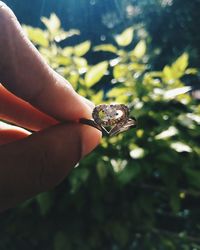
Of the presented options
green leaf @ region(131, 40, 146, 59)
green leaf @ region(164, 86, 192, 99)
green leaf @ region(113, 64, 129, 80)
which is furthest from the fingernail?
green leaf @ region(131, 40, 146, 59)

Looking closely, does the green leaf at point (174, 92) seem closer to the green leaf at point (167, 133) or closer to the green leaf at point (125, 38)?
the green leaf at point (167, 133)

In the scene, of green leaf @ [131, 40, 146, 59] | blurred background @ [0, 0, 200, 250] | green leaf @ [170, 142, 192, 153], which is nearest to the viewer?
green leaf @ [170, 142, 192, 153]

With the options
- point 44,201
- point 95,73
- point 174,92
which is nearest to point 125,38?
point 95,73

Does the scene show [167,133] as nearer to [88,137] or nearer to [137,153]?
[137,153]

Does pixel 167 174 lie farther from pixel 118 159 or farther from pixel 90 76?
pixel 90 76

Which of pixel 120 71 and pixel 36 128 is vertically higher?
pixel 120 71

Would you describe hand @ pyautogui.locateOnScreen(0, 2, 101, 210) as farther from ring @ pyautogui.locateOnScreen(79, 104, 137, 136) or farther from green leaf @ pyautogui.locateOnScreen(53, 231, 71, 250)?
green leaf @ pyautogui.locateOnScreen(53, 231, 71, 250)

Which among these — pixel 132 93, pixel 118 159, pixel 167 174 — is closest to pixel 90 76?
pixel 132 93
